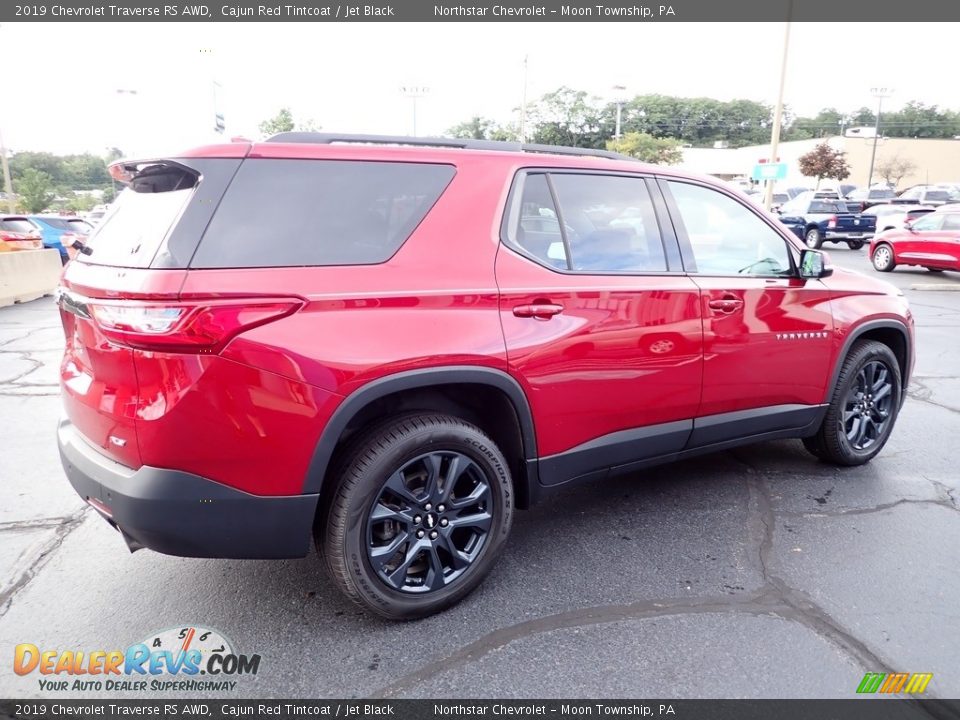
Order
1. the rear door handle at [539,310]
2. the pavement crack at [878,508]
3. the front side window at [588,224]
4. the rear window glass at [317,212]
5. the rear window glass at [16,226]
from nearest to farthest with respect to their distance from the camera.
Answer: the rear window glass at [317,212] < the rear door handle at [539,310] < the front side window at [588,224] < the pavement crack at [878,508] < the rear window glass at [16,226]

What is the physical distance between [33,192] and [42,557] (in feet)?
128

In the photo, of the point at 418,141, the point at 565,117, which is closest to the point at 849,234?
the point at 418,141

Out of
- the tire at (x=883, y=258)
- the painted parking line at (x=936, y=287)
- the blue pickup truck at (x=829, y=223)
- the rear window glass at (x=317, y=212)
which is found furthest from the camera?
the blue pickup truck at (x=829, y=223)

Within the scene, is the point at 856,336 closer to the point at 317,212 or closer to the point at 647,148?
the point at 317,212

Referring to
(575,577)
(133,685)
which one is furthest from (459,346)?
(133,685)

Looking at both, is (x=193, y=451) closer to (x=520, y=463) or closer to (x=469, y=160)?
(x=520, y=463)

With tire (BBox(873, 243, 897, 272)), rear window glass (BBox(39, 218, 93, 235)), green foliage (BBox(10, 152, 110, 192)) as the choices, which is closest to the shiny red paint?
tire (BBox(873, 243, 897, 272))

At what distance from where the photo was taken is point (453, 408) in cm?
276

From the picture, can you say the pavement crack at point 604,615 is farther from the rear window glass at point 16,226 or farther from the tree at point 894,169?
the tree at point 894,169

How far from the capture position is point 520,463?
2840 millimetres

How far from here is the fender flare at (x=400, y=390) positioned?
2281mm

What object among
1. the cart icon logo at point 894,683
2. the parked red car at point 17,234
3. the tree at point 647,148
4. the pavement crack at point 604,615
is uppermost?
the tree at point 647,148

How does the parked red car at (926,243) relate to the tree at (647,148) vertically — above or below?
below

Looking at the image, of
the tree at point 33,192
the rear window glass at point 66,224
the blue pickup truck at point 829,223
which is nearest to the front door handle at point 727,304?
the rear window glass at point 66,224
